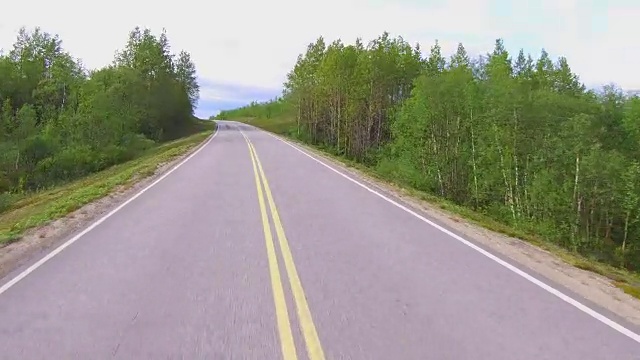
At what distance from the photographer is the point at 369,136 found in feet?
172

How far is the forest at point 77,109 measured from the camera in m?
38.8

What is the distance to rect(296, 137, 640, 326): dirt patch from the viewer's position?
20.2ft

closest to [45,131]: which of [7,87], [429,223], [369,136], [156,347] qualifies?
[7,87]

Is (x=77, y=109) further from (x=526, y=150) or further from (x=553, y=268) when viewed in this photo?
(x=553, y=268)

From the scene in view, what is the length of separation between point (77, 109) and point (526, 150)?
4066 cm

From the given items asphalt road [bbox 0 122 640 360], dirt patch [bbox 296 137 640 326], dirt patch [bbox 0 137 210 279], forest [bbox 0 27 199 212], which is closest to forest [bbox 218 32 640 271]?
dirt patch [bbox 296 137 640 326]

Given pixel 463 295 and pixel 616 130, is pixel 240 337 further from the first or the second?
pixel 616 130

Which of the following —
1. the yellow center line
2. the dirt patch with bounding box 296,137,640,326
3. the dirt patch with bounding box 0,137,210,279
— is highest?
the yellow center line

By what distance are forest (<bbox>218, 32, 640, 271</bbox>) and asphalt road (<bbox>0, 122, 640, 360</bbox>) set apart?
1592 cm

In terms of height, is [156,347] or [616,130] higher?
[616,130]

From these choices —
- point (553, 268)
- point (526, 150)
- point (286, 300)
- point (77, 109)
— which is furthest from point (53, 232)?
point (77, 109)

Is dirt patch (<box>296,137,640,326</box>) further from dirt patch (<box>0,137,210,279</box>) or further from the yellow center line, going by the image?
dirt patch (<box>0,137,210,279</box>)

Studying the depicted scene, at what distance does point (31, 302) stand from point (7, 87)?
193 feet

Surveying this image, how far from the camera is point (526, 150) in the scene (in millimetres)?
31969
